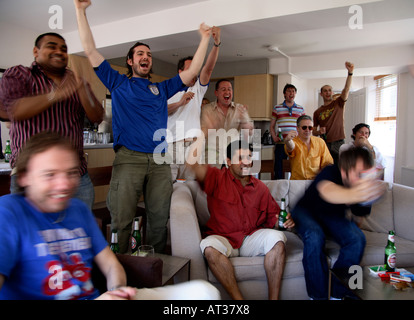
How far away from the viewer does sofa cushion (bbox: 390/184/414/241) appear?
7.39ft

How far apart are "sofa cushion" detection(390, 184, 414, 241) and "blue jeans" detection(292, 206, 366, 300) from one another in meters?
0.58

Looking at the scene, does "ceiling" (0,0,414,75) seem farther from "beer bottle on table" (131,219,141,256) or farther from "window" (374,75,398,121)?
"beer bottle on table" (131,219,141,256)

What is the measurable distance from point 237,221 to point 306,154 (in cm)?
114

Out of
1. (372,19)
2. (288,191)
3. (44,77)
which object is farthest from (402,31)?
(44,77)

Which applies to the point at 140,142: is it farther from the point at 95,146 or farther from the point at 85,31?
the point at 95,146

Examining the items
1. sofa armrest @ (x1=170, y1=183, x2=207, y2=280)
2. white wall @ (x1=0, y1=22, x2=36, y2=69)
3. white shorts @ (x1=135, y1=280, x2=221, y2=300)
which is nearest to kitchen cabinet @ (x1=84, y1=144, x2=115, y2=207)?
white wall @ (x1=0, y1=22, x2=36, y2=69)

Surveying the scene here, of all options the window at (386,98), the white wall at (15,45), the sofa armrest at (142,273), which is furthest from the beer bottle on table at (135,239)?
the window at (386,98)

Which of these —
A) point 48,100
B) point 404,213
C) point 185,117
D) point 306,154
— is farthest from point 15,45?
point 404,213

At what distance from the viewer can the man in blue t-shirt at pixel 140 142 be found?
1.87 meters

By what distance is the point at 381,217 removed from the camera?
2.37 meters

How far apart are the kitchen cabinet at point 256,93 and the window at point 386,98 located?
230cm

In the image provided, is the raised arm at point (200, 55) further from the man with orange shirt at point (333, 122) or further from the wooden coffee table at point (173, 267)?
the man with orange shirt at point (333, 122)

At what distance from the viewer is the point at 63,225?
38.0 inches
